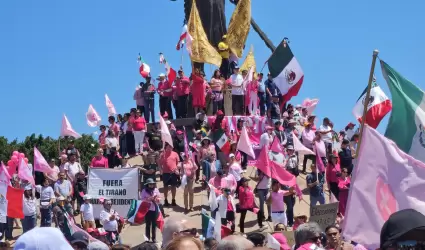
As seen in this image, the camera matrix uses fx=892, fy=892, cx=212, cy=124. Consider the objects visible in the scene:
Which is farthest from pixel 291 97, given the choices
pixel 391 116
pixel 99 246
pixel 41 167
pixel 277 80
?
pixel 99 246

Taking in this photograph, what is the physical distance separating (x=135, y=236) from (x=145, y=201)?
1.59 meters

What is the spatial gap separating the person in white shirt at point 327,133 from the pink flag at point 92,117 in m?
7.41

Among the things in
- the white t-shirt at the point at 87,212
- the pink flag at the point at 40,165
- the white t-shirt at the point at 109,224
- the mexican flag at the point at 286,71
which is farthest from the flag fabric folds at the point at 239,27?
the white t-shirt at the point at 109,224

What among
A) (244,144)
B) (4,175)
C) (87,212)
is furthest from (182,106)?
(87,212)

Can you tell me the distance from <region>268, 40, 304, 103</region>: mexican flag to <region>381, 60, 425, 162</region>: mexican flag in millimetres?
16274

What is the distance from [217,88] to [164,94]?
150 cm

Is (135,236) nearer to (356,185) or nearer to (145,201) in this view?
(145,201)

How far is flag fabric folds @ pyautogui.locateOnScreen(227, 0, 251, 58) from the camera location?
27453 mm

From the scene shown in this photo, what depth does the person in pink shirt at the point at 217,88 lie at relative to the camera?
986 inches

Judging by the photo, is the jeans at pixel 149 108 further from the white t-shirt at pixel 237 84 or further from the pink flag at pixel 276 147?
the pink flag at pixel 276 147

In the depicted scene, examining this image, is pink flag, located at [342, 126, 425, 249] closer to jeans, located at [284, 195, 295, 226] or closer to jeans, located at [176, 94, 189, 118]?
jeans, located at [284, 195, 295, 226]

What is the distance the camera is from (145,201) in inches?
674

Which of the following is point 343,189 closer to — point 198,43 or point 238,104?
point 238,104

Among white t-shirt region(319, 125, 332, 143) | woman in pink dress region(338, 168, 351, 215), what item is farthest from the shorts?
white t-shirt region(319, 125, 332, 143)
